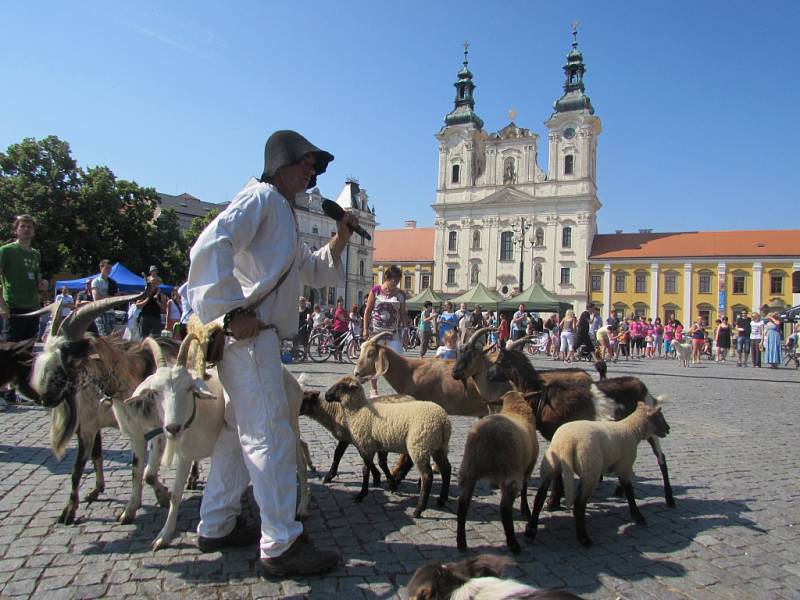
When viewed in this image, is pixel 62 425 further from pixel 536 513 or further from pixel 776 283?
pixel 776 283

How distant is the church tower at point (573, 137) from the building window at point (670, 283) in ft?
44.9

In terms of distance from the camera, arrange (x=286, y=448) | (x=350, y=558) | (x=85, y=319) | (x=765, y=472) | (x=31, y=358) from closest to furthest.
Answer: (x=286, y=448) → (x=350, y=558) → (x=85, y=319) → (x=31, y=358) → (x=765, y=472)

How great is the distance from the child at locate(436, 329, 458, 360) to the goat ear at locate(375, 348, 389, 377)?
425cm

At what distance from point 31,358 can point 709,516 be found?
5.74 metres

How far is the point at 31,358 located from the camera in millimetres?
4914

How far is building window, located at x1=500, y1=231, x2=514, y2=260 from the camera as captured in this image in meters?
72.2

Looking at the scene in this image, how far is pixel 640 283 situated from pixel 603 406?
6839 centimetres

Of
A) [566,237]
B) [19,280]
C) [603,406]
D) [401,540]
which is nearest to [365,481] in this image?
[401,540]

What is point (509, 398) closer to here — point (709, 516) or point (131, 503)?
point (709, 516)

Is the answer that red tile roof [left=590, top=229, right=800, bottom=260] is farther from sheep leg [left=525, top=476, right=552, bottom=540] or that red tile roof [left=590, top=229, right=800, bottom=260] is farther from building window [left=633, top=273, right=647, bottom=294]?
sheep leg [left=525, top=476, right=552, bottom=540]

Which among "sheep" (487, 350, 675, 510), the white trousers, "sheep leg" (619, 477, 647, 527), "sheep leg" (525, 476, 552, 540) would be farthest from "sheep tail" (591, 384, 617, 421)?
the white trousers

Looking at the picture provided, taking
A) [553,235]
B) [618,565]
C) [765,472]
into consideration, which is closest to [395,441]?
→ [618,565]

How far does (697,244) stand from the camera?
68438 mm

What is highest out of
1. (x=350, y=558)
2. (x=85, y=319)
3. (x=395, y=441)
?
(x=85, y=319)
